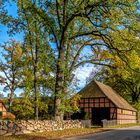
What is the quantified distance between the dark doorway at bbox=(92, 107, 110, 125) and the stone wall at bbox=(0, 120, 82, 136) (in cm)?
2196

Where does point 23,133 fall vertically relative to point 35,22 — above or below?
below

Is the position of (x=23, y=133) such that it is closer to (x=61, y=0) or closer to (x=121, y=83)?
(x=61, y=0)

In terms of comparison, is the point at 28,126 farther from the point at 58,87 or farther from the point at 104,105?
the point at 104,105

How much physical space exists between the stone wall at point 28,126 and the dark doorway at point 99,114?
22.0 metres

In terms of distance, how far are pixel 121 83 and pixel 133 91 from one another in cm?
351

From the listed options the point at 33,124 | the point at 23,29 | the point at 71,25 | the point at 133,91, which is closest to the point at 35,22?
the point at 23,29

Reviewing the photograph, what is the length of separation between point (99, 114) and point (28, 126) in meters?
30.7

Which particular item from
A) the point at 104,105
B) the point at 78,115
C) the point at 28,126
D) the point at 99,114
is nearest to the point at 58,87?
the point at 28,126

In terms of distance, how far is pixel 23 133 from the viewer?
26578 millimetres

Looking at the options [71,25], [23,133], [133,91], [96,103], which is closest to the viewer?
[23,133]

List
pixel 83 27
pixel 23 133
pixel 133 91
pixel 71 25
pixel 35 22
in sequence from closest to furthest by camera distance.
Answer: pixel 23 133 < pixel 35 22 < pixel 71 25 < pixel 83 27 < pixel 133 91

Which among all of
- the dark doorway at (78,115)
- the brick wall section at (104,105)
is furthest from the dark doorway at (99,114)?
the dark doorway at (78,115)

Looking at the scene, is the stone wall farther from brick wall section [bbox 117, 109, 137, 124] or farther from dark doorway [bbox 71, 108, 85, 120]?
brick wall section [bbox 117, 109, 137, 124]

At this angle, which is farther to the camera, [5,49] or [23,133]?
[5,49]
